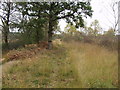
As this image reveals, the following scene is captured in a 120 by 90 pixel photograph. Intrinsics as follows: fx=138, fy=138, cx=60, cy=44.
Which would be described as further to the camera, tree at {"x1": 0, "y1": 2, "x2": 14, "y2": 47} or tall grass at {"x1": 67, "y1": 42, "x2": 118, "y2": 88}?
tree at {"x1": 0, "y1": 2, "x2": 14, "y2": 47}

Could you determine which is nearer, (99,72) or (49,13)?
(99,72)

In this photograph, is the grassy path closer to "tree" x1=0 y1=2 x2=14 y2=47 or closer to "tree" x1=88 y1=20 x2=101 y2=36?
"tree" x1=0 y1=2 x2=14 y2=47

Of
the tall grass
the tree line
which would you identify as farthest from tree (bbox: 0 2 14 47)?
the tall grass

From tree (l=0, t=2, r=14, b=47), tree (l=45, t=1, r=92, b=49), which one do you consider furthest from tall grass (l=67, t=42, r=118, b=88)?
tree (l=0, t=2, r=14, b=47)

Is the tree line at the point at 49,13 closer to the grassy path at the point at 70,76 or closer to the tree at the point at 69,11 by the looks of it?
the tree at the point at 69,11

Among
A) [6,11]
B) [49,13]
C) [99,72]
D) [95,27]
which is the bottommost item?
[99,72]

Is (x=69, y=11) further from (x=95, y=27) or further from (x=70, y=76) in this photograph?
(x=95, y=27)

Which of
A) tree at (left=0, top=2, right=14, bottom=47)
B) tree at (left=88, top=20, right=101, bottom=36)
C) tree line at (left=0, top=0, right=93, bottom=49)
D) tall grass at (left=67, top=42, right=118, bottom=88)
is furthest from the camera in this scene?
tree at (left=88, top=20, right=101, bottom=36)

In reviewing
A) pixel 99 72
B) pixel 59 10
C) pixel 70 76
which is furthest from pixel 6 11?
pixel 99 72

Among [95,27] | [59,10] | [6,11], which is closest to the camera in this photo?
[59,10]

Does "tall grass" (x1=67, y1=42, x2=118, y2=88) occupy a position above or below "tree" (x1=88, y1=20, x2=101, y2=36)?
below

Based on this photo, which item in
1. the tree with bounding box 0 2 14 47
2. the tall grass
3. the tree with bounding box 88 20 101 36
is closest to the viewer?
the tall grass

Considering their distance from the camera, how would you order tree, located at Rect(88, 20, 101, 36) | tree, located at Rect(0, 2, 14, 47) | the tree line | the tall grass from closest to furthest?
the tall grass
the tree line
tree, located at Rect(0, 2, 14, 47)
tree, located at Rect(88, 20, 101, 36)

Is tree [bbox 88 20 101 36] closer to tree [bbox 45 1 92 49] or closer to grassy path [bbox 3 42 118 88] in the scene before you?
tree [bbox 45 1 92 49]
